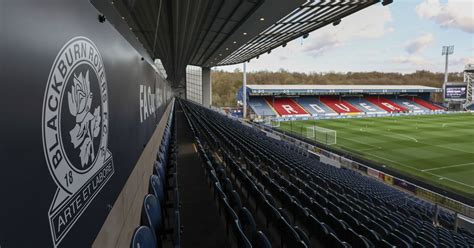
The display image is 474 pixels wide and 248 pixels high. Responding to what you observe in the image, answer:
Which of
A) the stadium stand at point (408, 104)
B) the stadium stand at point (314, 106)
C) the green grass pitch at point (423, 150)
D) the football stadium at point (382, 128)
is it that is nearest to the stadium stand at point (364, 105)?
the football stadium at point (382, 128)

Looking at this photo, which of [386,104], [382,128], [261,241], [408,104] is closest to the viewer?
[261,241]

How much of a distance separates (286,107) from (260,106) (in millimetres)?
4616

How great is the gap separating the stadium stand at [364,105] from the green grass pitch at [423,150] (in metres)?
15.4

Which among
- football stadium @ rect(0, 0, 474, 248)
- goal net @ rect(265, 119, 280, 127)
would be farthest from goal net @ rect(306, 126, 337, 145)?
football stadium @ rect(0, 0, 474, 248)

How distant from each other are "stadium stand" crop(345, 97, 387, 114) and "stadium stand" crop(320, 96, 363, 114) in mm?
1212

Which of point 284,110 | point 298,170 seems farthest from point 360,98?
point 298,170

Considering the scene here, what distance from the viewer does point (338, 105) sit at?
48062 mm

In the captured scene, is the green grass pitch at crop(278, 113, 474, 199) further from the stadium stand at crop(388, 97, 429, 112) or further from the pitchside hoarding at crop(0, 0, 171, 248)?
the stadium stand at crop(388, 97, 429, 112)

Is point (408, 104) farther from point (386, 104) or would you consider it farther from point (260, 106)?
point (260, 106)

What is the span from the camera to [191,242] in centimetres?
341

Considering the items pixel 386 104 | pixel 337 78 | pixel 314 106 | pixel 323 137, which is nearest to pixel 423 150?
pixel 323 137

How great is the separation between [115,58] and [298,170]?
6049mm

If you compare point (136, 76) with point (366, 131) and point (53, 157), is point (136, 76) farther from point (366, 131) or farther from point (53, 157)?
point (366, 131)

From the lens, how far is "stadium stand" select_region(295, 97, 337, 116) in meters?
45.1
